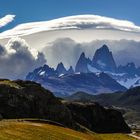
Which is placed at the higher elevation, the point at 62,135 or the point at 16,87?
the point at 16,87

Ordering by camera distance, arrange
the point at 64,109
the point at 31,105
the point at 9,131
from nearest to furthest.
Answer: the point at 9,131 → the point at 31,105 → the point at 64,109

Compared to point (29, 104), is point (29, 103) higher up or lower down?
higher up

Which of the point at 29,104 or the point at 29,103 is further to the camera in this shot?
the point at 29,103

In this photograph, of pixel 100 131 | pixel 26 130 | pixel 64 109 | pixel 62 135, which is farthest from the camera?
pixel 100 131

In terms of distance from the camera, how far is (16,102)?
5054 inches

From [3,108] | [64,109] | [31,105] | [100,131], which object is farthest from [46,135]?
[100,131]

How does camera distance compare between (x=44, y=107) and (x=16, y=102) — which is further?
(x=44, y=107)

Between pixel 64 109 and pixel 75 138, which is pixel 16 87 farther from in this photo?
pixel 75 138

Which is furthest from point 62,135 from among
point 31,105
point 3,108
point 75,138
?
point 31,105

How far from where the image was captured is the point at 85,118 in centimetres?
19575

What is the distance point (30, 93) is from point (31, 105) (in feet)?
12.4

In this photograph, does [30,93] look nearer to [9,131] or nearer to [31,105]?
[31,105]

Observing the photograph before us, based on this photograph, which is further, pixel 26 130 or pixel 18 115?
pixel 18 115

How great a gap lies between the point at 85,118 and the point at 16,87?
72024 millimetres
